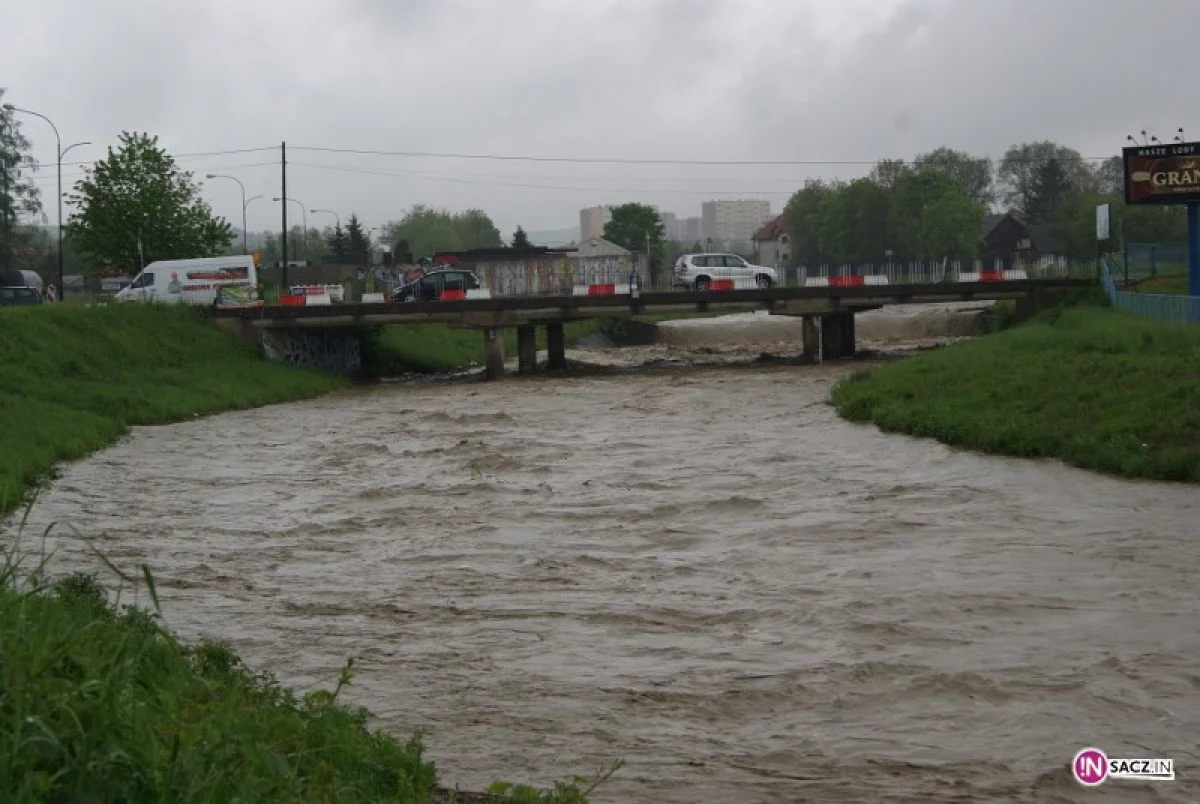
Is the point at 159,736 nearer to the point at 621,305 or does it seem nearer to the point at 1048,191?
the point at 621,305

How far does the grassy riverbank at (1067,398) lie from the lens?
79.4 ft

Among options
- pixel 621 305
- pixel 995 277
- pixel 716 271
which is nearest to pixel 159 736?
pixel 621 305

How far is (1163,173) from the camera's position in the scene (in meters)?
45.5

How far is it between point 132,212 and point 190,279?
1025 cm

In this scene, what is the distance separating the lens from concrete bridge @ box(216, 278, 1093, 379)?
5328cm

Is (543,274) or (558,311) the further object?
(543,274)

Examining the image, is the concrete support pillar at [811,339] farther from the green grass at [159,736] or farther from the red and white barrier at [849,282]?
the green grass at [159,736]

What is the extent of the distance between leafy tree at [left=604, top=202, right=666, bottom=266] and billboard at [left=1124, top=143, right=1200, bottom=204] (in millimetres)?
109240

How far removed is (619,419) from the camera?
35719 millimetres

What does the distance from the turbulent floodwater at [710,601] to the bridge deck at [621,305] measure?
23563 millimetres

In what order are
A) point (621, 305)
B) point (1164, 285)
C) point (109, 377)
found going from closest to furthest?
1. point (109, 377)
2. point (1164, 285)
3. point (621, 305)

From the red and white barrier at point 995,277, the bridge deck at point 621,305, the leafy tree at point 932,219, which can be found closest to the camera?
the bridge deck at point 621,305

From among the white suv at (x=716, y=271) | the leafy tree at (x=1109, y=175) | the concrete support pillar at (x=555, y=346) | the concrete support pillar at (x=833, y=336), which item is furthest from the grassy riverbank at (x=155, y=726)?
the leafy tree at (x=1109, y=175)

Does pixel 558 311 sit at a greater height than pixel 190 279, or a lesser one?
lesser
